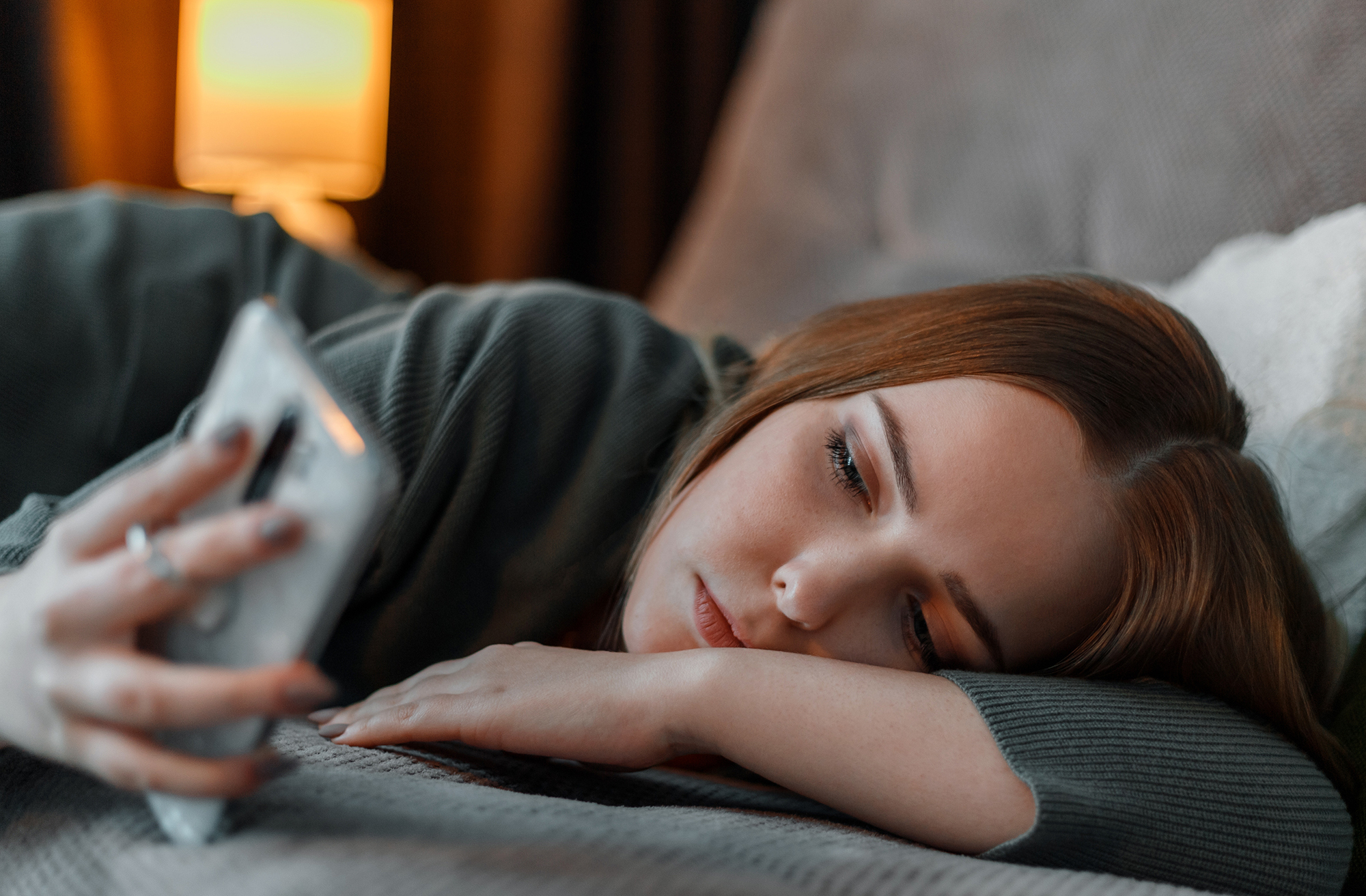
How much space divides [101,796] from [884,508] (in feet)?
1.63

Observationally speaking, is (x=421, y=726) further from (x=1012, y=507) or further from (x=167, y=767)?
(x=1012, y=507)

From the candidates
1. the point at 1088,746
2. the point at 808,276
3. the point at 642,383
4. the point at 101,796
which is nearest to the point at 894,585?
the point at 1088,746

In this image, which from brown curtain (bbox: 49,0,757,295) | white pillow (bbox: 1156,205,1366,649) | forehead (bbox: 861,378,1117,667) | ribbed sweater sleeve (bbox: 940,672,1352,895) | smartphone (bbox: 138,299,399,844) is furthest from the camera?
brown curtain (bbox: 49,0,757,295)

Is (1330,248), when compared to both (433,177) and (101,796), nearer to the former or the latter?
(101,796)

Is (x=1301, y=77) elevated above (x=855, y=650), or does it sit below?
above

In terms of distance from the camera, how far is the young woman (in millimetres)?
444

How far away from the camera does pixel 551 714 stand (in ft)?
2.05

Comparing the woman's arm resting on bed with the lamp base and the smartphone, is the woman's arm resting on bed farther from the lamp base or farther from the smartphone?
the lamp base

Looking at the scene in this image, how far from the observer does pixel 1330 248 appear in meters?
0.88

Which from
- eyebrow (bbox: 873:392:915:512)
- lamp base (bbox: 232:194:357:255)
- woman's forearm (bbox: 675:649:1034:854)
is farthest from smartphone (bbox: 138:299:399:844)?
lamp base (bbox: 232:194:357:255)

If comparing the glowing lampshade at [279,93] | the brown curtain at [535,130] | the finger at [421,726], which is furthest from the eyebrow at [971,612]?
the brown curtain at [535,130]

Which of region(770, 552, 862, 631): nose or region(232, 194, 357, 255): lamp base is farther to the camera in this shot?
region(232, 194, 357, 255): lamp base

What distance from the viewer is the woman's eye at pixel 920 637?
2.36 feet

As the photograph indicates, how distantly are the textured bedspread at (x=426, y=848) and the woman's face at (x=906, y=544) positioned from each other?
0.15 m
